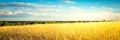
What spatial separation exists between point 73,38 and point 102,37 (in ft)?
3.14

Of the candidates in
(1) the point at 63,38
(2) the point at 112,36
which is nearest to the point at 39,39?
(1) the point at 63,38

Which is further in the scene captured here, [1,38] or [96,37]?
[1,38]

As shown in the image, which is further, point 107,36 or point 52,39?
point 107,36

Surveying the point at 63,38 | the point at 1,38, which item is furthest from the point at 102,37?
the point at 1,38

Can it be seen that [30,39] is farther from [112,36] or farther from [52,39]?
[112,36]

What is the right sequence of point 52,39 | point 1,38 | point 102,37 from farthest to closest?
point 1,38 → point 102,37 → point 52,39

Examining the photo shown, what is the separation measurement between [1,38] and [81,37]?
2.81m

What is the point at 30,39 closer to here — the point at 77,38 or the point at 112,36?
the point at 77,38

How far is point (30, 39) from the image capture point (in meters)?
7.52

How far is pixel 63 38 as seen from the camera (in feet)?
24.0

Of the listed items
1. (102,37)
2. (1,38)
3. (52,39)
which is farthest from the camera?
(1,38)

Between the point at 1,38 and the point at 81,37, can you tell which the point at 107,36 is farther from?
the point at 1,38

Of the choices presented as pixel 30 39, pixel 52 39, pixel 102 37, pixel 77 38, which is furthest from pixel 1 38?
pixel 102 37

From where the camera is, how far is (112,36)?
26.0 ft
